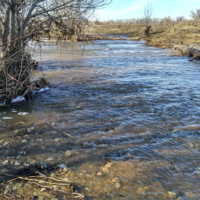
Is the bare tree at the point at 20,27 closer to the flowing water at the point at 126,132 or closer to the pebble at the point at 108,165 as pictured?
the flowing water at the point at 126,132

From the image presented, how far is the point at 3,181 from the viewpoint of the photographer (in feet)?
10.4

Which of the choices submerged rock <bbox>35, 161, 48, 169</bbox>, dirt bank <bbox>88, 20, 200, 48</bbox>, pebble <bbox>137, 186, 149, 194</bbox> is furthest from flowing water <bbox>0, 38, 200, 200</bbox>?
dirt bank <bbox>88, 20, 200, 48</bbox>

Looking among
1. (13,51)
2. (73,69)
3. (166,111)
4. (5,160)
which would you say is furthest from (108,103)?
(73,69)

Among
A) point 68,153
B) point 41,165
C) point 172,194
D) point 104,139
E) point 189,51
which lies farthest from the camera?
point 189,51

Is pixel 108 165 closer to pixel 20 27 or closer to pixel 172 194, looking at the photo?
pixel 172 194

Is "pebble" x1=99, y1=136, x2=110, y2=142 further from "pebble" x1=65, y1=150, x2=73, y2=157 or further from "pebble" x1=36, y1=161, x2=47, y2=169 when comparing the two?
"pebble" x1=36, y1=161, x2=47, y2=169

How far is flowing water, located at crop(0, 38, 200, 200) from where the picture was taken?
10.7 ft

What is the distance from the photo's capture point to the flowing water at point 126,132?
10.7 ft

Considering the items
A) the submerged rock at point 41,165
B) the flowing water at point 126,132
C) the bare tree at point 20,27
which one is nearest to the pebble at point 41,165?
the submerged rock at point 41,165

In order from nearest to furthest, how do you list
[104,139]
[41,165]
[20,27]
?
1. [41,165]
2. [104,139]
3. [20,27]

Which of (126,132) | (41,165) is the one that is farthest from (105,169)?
(126,132)

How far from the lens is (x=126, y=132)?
16.0ft

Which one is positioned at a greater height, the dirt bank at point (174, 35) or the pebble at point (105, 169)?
the dirt bank at point (174, 35)

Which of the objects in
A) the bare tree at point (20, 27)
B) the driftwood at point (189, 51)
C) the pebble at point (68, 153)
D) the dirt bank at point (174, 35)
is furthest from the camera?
the dirt bank at point (174, 35)
